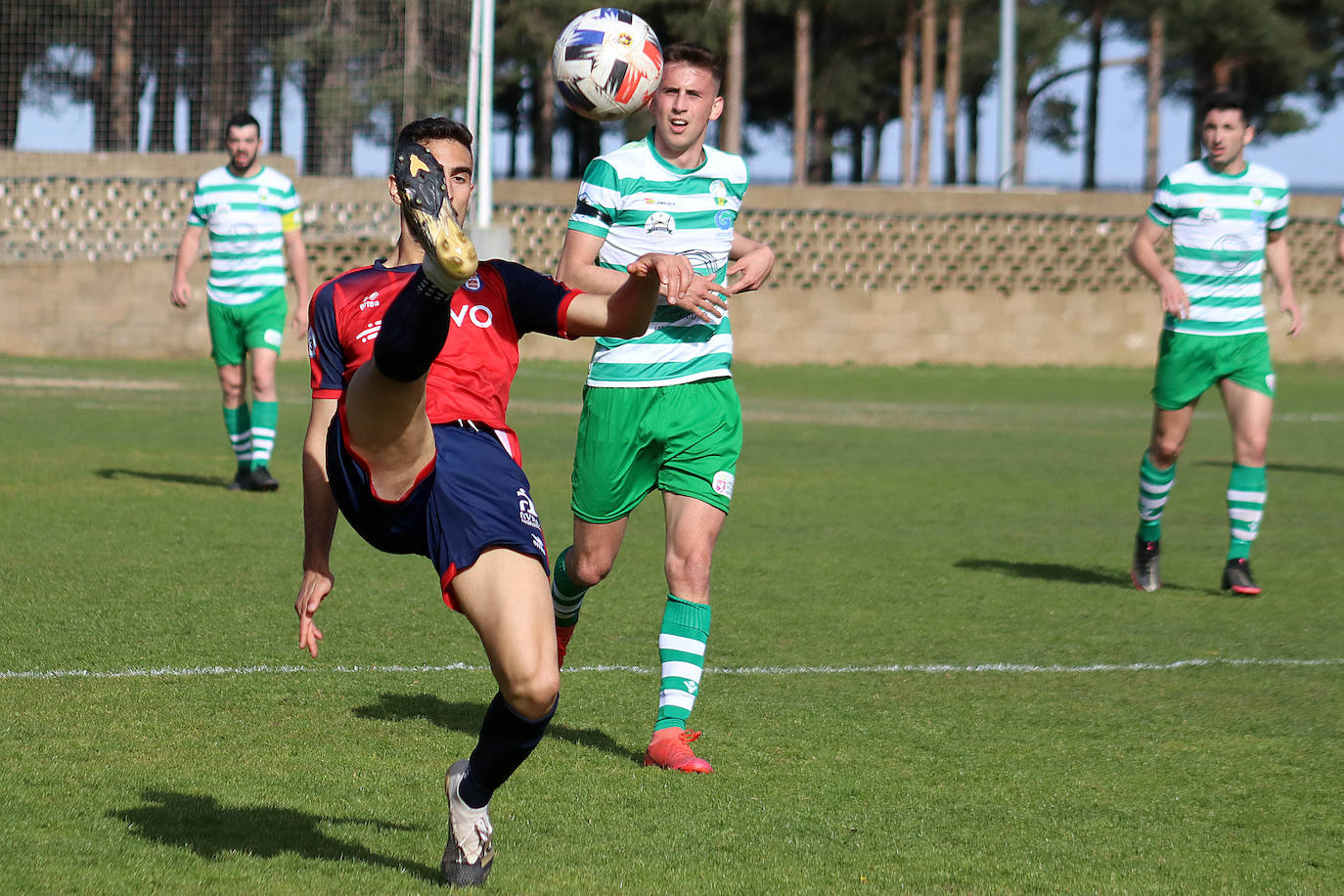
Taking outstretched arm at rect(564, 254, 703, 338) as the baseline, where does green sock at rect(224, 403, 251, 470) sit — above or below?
below

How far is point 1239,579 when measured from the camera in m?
8.48

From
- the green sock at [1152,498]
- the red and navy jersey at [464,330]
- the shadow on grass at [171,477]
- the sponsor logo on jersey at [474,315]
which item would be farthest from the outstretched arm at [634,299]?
the shadow on grass at [171,477]

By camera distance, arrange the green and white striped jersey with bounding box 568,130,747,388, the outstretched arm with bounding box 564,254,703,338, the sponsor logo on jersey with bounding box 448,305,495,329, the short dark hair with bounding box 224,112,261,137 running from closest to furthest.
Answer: the outstretched arm with bounding box 564,254,703,338 < the sponsor logo on jersey with bounding box 448,305,495,329 < the green and white striped jersey with bounding box 568,130,747,388 < the short dark hair with bounding box 224,112,261,137

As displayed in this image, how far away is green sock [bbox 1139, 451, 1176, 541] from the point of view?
851 centimetres

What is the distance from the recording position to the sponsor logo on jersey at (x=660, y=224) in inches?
222

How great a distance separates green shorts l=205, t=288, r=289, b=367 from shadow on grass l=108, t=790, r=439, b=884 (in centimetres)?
720

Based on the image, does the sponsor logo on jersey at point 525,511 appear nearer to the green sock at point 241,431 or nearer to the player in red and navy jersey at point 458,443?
the player in red and navy jersey at point 458,443

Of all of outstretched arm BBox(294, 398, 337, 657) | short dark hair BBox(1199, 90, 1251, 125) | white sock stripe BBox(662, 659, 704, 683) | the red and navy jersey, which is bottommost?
white sock stripe BBox(662, 659, 704, 683)

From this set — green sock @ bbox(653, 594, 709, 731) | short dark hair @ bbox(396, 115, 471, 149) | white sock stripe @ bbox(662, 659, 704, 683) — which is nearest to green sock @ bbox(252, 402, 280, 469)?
green sock @ bbox(653, 594, 709, 731)

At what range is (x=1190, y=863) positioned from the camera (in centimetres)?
423

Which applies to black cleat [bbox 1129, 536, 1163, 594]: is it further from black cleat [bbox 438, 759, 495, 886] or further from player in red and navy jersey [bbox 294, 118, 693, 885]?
black cleat [bbox 438, 759, 495, 886]

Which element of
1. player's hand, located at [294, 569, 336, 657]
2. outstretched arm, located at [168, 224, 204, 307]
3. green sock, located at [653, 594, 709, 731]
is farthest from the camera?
outstretched arm, located at [168, 224, 204, 307]

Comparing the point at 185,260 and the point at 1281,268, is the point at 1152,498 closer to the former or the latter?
the point at 1281,268

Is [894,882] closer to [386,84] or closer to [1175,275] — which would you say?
[1175,275]
